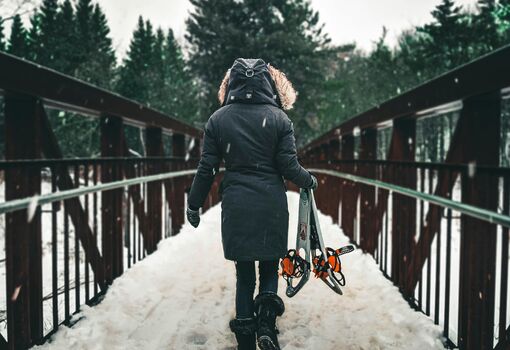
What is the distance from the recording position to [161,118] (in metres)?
7.17

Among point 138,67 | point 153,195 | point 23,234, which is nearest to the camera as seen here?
point 23,234

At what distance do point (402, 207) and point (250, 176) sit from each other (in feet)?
6.39

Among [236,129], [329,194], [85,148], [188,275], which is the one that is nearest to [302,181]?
[236,129]

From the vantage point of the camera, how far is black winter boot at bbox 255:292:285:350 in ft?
9.97

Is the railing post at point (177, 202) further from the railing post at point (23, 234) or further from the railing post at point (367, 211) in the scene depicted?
the railing post at point (23, 234)

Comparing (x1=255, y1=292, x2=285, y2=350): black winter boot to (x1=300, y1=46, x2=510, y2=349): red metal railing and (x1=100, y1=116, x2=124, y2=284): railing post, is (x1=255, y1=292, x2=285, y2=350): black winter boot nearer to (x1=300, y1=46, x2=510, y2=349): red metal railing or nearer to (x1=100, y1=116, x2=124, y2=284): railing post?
(x1=300, y1=46, x2=510, y2=349): red metal railing

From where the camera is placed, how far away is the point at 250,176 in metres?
3.20

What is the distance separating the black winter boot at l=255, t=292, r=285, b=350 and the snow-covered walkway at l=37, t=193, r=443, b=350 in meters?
0.25

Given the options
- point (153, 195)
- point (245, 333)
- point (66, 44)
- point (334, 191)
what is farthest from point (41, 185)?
point (66, 44)

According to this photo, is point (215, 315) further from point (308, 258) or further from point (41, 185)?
point (41, 185)

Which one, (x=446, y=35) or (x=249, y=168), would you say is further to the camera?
(x=446, y=35)

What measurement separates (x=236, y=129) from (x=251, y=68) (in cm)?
39

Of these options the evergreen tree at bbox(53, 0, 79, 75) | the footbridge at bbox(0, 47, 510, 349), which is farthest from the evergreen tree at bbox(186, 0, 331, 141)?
the footbridge at bbox(0, 47, 510, 349)

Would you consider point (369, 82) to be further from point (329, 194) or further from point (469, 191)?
point (469, 191)
